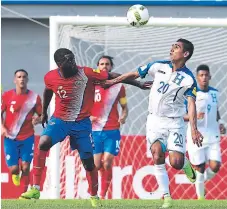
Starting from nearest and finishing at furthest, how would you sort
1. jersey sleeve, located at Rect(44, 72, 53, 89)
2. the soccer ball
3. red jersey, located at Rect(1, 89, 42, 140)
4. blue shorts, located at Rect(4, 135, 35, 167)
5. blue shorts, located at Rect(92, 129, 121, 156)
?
jersey sleeve, located at Rect(44, 72, 53, 89) < the soccer ball < blue shorts, located at Rect(92, 129, 121, 156) < blue shorts, located at Rect(4, 135, 35, 167) < red jersey, located at Rect(1, 89, 42, 140)

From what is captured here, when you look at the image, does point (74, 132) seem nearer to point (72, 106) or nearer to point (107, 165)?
point (72, 106)

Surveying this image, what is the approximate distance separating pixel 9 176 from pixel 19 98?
188cm

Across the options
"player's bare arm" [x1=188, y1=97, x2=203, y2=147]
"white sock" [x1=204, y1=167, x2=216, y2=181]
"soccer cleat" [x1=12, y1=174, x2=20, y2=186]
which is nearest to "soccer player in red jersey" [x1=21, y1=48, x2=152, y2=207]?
"player's bare arm" [x1=188, y1=97, x2=203, y2=147]

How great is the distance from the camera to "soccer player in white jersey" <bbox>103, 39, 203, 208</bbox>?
10633 millimetres

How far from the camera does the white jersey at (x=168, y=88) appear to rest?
34.9ft

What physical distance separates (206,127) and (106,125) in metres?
1.52

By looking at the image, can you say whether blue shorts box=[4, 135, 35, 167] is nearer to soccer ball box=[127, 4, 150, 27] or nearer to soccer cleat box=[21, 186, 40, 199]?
soccer cleat box=[21, 186, 40, 199]

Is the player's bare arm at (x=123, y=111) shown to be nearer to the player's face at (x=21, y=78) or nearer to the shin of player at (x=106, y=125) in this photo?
the shin of player at (x=106, y=125)

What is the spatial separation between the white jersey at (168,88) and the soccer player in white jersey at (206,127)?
10.6 ft

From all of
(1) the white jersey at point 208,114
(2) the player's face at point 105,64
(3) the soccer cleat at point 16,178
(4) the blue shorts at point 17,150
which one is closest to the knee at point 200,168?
(1) the white jersey at point 208,114

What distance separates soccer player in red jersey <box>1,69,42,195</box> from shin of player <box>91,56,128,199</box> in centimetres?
104

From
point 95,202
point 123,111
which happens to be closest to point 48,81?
point 95,202

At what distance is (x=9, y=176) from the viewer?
16.0 meters

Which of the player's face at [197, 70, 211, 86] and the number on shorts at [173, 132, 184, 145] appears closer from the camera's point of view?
the number on shorts at [173, 132, 184, 145]
